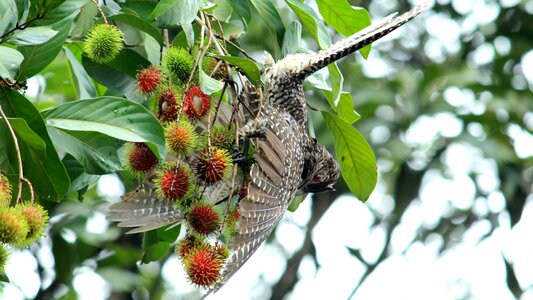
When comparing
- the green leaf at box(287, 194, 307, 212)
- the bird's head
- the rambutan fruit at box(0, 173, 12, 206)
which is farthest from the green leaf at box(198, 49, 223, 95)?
the bird's head

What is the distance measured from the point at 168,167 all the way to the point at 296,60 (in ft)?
4.02

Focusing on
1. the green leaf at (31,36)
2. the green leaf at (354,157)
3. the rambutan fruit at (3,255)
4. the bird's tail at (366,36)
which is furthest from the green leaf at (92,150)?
the bird's tail at (366,36)

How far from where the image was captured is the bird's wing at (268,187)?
2906mm

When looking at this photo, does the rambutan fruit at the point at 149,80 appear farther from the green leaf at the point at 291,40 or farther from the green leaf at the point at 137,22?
the green leaf at the point at 291,40

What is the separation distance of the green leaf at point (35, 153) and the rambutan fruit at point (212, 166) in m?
0.36

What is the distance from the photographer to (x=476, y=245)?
21.3ft

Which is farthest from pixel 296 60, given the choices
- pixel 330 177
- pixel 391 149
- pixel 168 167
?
pixel 391 149

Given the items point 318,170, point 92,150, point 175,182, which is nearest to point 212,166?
point 175,182

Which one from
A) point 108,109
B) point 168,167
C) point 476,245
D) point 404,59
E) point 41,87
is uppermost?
point 108,109

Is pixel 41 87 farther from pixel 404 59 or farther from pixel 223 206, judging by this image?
pixel 404 59

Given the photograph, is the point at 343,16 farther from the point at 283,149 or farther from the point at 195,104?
the point at 195,104

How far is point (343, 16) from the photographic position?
3.04m

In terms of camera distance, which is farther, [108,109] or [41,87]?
[41,87]

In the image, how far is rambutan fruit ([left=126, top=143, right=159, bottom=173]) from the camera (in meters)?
2.64
